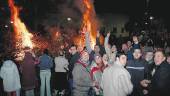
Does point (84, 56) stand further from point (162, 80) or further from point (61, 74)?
A: point (61, 74)

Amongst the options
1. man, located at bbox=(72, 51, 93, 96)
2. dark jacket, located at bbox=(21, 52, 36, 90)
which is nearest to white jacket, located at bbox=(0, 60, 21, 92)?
dark jacket, located at bbox=(21, 52, 36, 90)

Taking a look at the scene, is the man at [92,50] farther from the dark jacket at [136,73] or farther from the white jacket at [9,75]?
the white jacket at [9,75]

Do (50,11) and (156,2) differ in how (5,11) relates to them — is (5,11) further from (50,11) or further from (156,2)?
(156,2)

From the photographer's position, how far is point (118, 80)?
8.30 meters

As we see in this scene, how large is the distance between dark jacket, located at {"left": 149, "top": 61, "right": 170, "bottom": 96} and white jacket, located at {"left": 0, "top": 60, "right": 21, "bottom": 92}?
531cm

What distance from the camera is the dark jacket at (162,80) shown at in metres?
8.45

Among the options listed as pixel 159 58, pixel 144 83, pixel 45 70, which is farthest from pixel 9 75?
pixel 159 58

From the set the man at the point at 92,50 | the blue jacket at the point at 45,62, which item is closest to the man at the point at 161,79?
the man at the point at 92,50

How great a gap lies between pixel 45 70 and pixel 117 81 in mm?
5822

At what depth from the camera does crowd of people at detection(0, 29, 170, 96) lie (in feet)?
27.7

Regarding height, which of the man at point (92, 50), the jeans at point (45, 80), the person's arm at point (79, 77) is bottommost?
the jeans at point (45, 80)

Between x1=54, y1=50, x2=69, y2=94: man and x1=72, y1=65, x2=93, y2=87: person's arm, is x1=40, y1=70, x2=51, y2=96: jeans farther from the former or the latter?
x1=72, y1=65, x2=93, y2=87: person's arm

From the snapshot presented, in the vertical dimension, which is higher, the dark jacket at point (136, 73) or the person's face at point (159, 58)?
the person's face at point (159, 58)

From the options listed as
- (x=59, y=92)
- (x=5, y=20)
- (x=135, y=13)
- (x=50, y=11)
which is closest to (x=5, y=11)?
(x=5, y=20)
